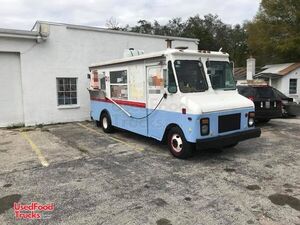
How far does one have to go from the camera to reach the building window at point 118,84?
946 centimetres

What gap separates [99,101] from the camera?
11.3 metres

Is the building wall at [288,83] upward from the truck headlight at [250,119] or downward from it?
upward

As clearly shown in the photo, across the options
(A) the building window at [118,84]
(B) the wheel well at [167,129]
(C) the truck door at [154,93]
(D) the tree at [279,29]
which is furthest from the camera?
(D) the tree at [279,29]

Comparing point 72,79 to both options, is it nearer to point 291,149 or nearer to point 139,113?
point 139,113

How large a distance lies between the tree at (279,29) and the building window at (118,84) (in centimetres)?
2296

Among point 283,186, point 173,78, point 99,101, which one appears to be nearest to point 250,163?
point 283,186

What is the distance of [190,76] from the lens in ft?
24.7

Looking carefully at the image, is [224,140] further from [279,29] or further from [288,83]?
[279,29]

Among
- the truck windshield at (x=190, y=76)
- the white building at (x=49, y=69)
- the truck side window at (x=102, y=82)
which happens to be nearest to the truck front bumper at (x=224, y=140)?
the truck windshield at (x=190, y=76)

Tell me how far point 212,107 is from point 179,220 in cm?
325

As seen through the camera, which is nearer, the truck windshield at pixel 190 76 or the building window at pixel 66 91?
the truck windshield at pixel 190 76

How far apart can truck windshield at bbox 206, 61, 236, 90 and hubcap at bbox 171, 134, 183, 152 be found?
158 centimetres

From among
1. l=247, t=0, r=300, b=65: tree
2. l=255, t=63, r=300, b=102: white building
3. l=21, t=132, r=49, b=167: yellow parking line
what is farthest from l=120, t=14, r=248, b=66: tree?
l=21, t=132, r=49, b=167: yellow parking line

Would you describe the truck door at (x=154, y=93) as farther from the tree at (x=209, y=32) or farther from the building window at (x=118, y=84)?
the tree at (x=209, y=32)
